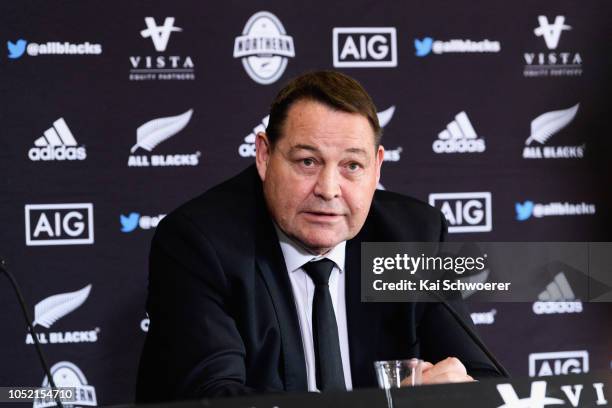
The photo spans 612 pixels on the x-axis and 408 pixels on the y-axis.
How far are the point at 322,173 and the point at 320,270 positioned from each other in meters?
0.26

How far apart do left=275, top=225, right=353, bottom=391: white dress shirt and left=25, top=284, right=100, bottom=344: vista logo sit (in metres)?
1.20

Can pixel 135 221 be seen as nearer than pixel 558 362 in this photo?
Yes

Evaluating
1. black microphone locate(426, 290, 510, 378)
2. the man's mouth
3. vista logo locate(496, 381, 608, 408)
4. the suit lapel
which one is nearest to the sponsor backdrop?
the suit lapel

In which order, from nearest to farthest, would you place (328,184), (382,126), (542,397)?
(542,397)
(328,184)
(382,126)

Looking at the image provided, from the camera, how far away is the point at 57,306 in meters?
3.00

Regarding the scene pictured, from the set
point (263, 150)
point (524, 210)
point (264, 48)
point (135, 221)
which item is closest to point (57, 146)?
point (135, 221)

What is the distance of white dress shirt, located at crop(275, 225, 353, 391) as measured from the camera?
2043 millimetres

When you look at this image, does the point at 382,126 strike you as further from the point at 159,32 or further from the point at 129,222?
the point at 129,222

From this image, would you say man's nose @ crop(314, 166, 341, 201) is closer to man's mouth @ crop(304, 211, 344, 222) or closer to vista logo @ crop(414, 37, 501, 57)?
Result: man's mouth @ crop(304, 211, 344, 222)

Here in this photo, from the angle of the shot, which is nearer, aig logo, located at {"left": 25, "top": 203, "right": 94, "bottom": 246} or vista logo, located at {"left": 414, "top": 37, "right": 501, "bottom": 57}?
aig logo, located at {"left": 25, "top": 203, "right": 94, "bottom": 246}

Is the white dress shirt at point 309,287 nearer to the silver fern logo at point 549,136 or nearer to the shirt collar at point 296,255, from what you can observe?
the shirt collar at point 296,255

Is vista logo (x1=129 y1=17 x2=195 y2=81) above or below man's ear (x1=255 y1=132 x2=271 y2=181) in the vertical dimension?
above

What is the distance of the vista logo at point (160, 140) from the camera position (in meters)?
3.06

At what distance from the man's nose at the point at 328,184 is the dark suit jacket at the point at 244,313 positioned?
0.21 metres
